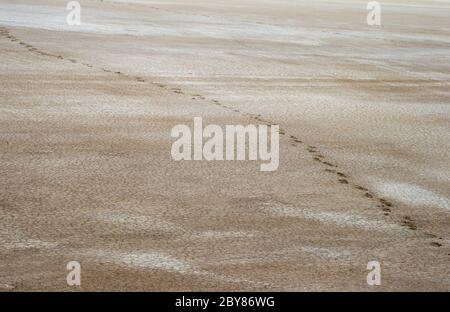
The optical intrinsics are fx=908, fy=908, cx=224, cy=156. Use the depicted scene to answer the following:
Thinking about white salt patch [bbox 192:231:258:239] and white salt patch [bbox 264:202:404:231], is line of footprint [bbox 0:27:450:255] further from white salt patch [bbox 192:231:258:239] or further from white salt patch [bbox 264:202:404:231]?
white salt patch [bbox 192:231:258:239]

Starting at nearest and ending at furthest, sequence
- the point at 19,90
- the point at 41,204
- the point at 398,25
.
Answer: the point at 41,204, the point at 19,90, the point at 398,25

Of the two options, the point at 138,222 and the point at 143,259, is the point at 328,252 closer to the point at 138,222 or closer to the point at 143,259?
the point at 143,259

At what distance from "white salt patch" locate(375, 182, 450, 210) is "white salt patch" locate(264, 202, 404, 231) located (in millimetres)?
761

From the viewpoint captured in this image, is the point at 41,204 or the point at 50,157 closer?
the point at 41,204

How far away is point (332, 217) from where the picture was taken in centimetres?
729

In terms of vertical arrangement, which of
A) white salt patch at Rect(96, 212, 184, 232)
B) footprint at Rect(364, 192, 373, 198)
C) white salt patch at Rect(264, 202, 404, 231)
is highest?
white salt patch at Rect(96, 212, 184, 232)

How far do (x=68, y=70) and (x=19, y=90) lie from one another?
6.63 feet

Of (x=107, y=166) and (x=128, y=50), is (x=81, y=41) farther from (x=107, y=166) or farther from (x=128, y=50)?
(x=107, y=166)

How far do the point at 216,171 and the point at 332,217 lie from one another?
1631mm

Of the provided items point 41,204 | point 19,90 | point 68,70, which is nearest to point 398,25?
point 68,70

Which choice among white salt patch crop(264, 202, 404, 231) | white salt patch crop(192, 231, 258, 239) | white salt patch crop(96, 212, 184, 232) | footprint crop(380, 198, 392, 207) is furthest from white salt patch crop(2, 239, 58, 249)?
footprint crop(380, 198, 392, 207)

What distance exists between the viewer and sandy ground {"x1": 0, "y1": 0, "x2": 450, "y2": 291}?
6.06 metres
